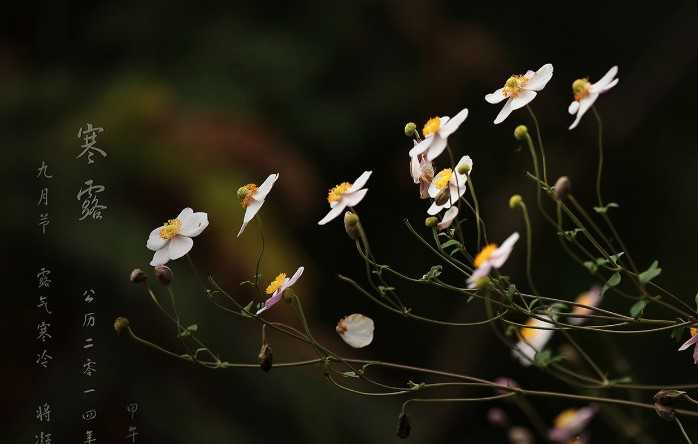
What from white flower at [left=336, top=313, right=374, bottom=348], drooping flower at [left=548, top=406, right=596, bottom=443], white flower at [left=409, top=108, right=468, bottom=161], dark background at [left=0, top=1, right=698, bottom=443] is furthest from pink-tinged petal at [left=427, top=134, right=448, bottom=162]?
dark background at [left=0, top=1, right=698, bottom=443]

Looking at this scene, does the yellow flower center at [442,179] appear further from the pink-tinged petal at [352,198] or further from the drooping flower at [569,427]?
the drooping flower at [569,427]

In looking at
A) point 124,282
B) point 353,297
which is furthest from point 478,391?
point 124,282

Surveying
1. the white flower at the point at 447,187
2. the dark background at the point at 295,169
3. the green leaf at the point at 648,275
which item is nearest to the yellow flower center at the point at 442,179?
the white flower at the point at 447,187

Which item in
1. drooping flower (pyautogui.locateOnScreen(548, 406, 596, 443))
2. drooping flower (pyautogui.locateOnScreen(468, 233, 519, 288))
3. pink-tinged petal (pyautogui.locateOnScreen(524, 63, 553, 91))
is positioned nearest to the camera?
drooping flower (pyautogui.locateOnScreen(468, 233, 519, 288))

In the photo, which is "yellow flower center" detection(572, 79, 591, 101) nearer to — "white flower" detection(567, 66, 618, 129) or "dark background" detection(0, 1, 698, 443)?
"white flower" detection(567, 66, 618, 129)

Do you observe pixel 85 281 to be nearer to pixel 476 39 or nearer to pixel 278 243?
pixel 278 243

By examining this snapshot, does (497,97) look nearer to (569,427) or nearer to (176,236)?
(176,236)

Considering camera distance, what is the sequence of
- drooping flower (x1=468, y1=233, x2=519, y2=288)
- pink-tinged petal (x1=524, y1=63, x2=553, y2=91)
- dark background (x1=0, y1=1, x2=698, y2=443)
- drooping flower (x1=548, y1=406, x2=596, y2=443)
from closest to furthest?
drooping flower (x1=468, y1=233, x2=519, y2=288)
pink-tinged petal (x1=524, y1=63, x2=553, y2=91)
drooping flower (x1=548, y1=406, x2=596, y2=443)
dark background (x1=0, y1=1, x2=698, y2=443)

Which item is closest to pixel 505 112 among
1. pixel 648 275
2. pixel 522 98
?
pixel 522 98
